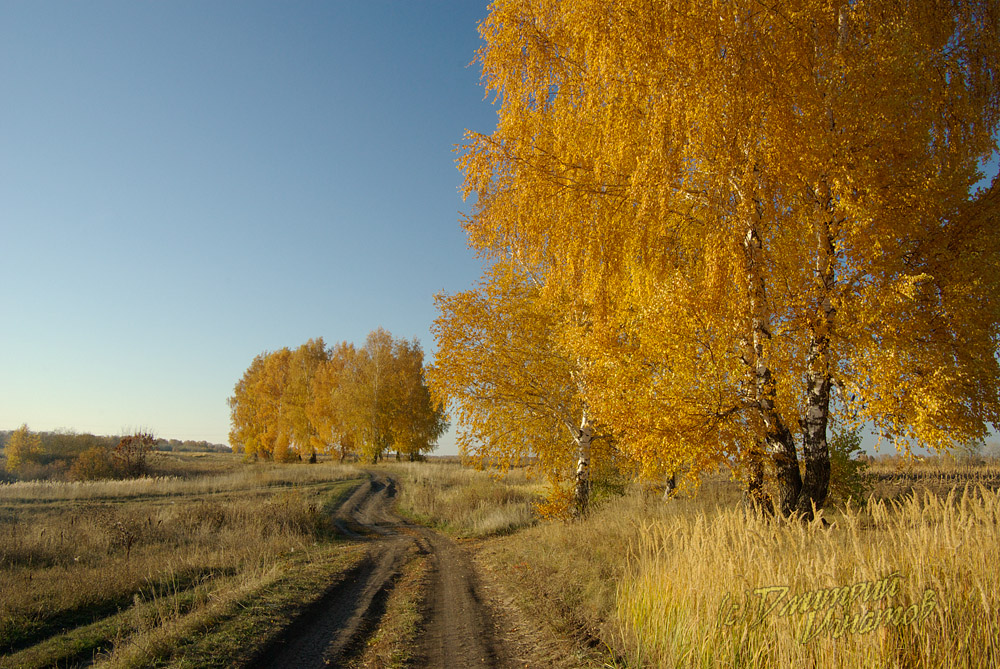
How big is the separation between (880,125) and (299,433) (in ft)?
186

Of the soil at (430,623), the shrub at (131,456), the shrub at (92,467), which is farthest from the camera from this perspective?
the shrub at (131,456)

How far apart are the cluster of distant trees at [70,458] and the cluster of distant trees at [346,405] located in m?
16.5

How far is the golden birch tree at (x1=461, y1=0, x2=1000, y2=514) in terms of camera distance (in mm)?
5797

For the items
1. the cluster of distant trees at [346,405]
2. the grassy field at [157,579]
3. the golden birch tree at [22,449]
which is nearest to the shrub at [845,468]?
the grassy field at [157,579]

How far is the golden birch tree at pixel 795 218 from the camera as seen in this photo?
5797mm

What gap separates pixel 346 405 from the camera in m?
48.6

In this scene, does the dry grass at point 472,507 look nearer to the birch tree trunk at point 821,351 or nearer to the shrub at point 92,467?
the birch tree trunk at point 821,351

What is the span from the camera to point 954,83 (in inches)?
273

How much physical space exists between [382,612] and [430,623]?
1.03 metres

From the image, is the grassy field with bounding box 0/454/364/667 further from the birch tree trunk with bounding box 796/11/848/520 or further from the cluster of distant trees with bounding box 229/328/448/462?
the cluster of distant trees with bounding box 229/328/448/462

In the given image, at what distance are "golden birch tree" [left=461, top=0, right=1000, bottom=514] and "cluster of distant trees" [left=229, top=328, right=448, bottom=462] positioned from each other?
132 feet

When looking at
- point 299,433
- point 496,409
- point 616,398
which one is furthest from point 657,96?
point 299,433

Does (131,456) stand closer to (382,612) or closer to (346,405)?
(346,405)

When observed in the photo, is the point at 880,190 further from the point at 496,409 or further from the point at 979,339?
the point at 496,409
